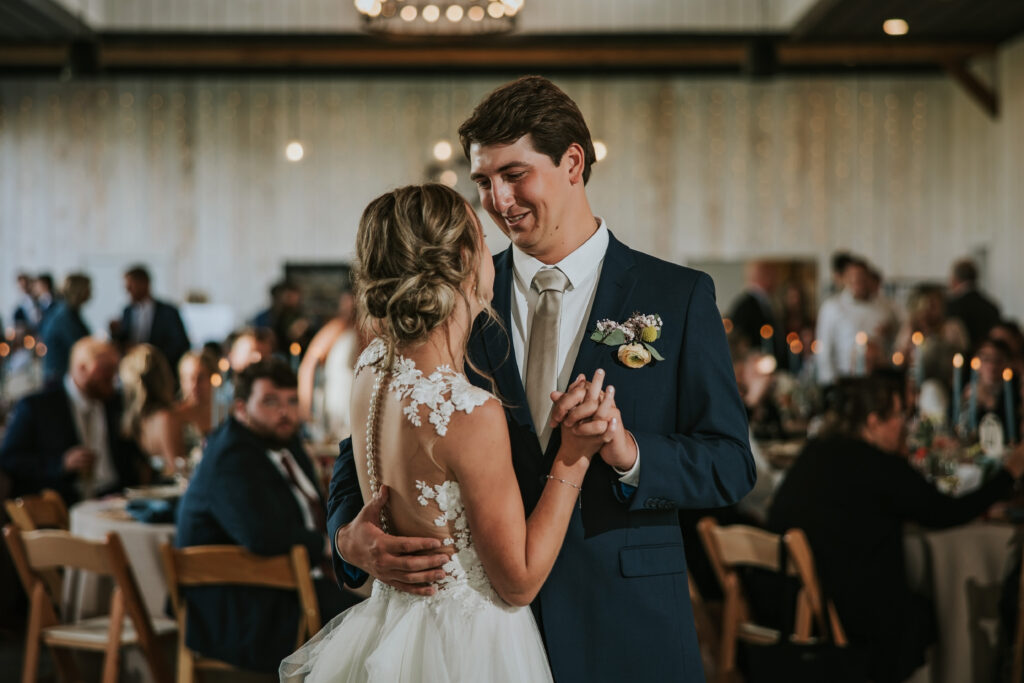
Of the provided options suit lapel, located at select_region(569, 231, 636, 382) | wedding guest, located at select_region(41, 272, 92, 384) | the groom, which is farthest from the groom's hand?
wedding guest, located at select_region(41, 272, 92, 384)

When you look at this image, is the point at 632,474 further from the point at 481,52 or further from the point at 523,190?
the point at 481,52

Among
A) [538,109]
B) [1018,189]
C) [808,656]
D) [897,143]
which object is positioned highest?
[897,143]

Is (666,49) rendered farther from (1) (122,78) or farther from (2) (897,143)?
(1) (122,78)

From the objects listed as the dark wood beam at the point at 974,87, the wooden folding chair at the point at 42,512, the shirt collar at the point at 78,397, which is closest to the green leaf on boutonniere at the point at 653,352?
the wooden folding chair at the point at 42,512

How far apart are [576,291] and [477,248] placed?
0.30 m

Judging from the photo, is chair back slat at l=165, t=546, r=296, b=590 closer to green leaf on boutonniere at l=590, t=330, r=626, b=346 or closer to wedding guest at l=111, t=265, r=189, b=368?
green leaf on boutonniere at l=590, t=330, r=626, b=346

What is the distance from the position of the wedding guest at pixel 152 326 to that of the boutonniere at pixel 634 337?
8.92 meters

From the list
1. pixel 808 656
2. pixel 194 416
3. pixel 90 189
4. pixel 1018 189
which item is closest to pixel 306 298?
pixel 90 189

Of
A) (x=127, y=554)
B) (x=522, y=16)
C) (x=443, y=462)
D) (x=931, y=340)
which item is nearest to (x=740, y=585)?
(x=127, y=554)

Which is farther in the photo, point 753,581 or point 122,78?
point 122,78

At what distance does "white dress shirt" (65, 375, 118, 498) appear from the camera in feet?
20.0

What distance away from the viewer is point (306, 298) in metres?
13.1

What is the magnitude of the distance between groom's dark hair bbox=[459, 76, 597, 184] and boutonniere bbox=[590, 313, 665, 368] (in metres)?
0.33

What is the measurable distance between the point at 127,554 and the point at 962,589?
3.12 metres
